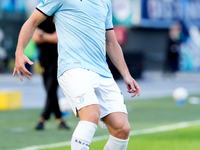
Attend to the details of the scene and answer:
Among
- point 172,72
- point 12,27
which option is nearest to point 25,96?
point 12,27

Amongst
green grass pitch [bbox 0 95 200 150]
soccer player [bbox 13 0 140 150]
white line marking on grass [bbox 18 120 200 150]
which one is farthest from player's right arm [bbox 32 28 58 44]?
soccer player [bbox 13 0 140 150]

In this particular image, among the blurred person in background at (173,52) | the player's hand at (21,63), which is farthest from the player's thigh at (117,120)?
the blurred person in background at (173,52)

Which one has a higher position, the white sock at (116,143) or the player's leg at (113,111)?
the player's leg at (113,111)

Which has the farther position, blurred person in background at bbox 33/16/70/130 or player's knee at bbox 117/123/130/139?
blurred person in background at bbox 33/16/70/130

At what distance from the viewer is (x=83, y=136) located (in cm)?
433

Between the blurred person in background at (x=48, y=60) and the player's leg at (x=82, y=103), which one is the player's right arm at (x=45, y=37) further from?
the player's leg at (x=82, y=103)

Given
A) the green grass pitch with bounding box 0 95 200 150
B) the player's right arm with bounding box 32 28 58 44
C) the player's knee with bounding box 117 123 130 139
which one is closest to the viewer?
the player's knee with bounding box 117 123 130 139

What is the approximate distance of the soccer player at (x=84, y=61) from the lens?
4469 millimetres

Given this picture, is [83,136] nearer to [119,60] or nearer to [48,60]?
[119,60]

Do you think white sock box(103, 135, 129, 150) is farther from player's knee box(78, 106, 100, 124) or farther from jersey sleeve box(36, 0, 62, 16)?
jersey sleeve box(36, 0, 62, 16)

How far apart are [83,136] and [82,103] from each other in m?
0.28

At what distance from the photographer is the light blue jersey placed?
15.0ft

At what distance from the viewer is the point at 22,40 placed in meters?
4.54

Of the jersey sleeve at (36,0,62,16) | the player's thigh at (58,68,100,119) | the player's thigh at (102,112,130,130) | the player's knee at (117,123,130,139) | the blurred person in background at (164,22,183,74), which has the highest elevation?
the jersey sleeve at (36,0,62,16)
